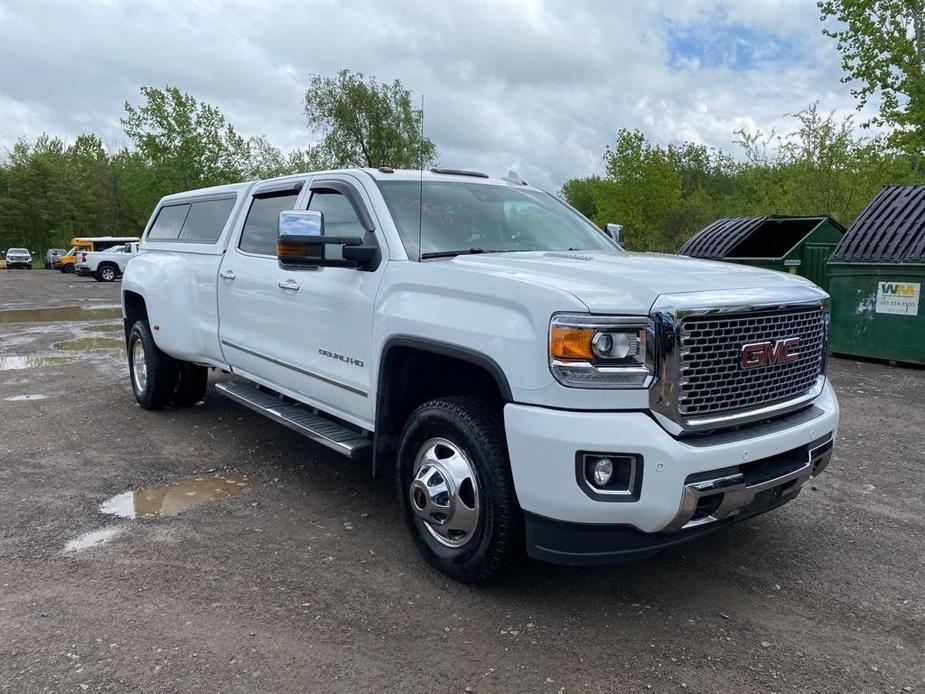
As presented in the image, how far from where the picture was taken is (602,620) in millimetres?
3229

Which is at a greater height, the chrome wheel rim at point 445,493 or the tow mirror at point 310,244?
the tow mirror at point 310,244

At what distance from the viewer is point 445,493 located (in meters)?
3.38

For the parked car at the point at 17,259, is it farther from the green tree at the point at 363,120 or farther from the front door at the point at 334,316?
the front door at the point at 334,316

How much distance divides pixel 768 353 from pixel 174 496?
371 centimetres

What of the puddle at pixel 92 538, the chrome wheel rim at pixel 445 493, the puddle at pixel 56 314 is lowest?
the puddle at pixel 56 314

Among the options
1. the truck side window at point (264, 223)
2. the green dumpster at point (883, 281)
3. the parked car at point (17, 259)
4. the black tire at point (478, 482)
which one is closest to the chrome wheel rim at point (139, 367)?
the truck side window at point (264, 223)

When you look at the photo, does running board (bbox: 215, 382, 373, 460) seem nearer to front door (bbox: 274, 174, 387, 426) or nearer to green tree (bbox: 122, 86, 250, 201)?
front door (bbox: 274, 174, 387, 426)

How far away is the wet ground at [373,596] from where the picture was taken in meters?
2.82

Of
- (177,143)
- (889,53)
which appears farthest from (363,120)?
(889,53)

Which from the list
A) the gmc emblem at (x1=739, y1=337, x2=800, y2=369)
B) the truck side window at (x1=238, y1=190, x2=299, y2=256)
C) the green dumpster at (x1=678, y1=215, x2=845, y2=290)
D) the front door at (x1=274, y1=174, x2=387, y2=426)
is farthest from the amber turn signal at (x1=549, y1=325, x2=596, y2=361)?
the green dumpster at (x1=678, y1=215, x2=845, y2=290)

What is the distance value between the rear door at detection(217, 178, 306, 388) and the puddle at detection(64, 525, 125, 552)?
1.34 m

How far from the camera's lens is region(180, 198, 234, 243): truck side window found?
5832 millimetres

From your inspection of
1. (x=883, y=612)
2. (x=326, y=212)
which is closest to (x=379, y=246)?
(x=326, y=212)

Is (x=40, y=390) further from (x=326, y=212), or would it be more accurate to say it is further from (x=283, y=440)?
(x=326, y=212)
